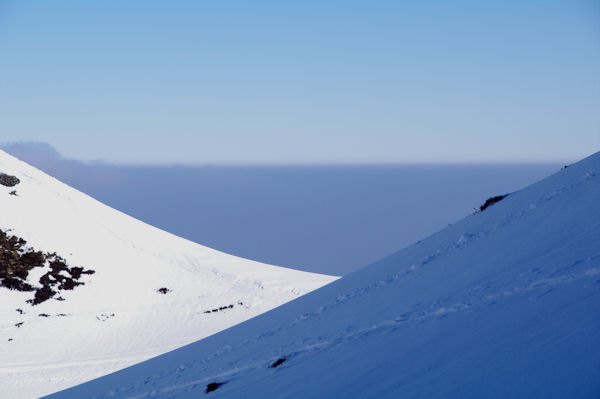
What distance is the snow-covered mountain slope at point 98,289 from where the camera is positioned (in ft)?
78.3

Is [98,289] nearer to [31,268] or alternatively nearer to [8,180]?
[31,268]

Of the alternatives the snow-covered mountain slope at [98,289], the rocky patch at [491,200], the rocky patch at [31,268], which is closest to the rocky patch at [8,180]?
the snow-covered mountain slope at [98,289]

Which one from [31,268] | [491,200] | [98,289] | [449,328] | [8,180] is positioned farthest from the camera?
[8,180]

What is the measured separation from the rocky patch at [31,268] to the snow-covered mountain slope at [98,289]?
7cm

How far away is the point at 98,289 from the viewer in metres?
31.6

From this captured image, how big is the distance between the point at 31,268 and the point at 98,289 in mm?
4613

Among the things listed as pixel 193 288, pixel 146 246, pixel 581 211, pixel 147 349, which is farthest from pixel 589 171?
pixel 146 246

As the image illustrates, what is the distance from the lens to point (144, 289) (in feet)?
107

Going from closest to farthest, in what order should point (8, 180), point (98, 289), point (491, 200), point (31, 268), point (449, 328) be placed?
1. point (449, 328)
2. point (491, 200)
3. point (31, 268)
4. point (98, 289)
5. point (8, 180)

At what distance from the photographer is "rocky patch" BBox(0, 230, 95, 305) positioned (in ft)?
97.9

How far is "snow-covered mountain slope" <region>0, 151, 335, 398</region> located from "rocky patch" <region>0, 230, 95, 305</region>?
7 centimetres

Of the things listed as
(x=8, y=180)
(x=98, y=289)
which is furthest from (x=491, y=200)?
(x=8, y=180)

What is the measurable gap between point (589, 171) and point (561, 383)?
11009mm

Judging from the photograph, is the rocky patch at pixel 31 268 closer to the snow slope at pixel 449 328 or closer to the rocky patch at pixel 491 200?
the snow slope at pixel 449 328
